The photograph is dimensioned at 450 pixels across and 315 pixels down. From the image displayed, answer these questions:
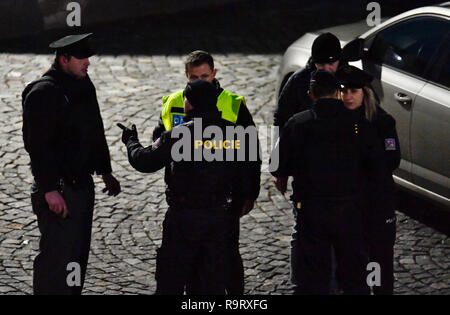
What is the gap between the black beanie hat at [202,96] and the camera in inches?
229

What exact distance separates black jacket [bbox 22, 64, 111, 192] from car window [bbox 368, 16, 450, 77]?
310cm

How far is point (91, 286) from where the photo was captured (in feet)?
23.0

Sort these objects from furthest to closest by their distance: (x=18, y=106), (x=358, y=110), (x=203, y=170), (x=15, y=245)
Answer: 1. (x=18, y=106)
2. (x=15, y=245)
3. (x=358, y=110)
4. (x=203, y=170)

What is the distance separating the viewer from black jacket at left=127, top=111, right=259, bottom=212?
5.85m

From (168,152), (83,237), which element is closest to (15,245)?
(83,237)

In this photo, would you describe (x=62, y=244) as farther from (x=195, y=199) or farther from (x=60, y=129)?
(x=195, y=199)

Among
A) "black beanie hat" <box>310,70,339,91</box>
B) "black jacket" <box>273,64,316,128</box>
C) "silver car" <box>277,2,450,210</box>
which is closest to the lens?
"black beanie hat" <box>310,70,339,91</box>

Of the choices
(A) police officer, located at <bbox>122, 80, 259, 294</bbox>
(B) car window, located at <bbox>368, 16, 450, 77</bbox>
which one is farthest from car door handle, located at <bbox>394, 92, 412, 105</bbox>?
(A) police officer, located at <bbox>122, 80, 259, 294</bbox>

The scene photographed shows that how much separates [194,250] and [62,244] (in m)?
0.89

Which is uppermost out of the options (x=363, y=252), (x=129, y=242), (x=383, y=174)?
(x=383, y=174)

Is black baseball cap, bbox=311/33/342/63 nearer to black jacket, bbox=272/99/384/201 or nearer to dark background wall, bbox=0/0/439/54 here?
black jacket, bbox=272/99/384/201

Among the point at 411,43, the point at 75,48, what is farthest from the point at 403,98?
the point at 75,48
